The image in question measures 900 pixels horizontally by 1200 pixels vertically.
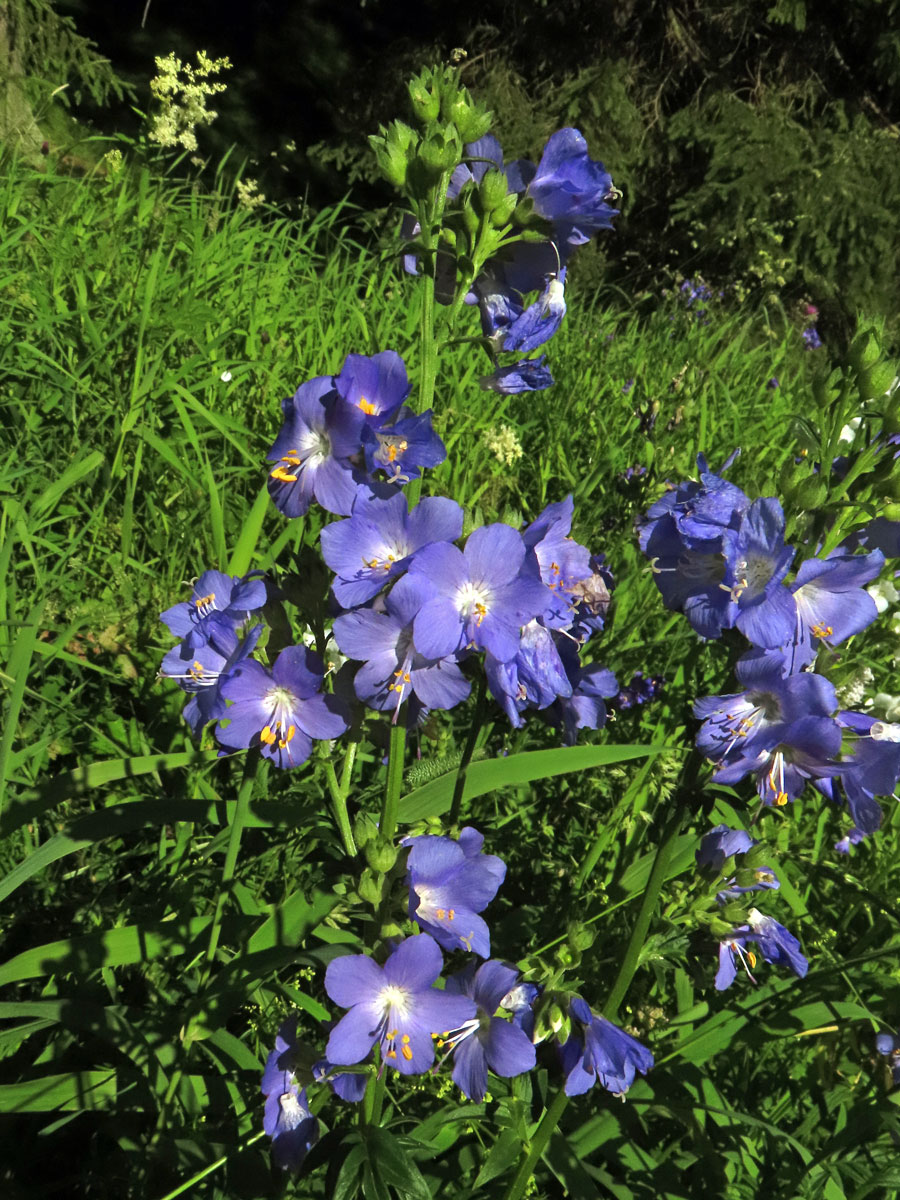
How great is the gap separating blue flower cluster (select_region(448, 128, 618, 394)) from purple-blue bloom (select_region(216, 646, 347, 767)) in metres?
0.52

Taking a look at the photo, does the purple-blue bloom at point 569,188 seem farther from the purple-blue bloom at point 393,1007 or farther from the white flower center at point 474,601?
the purple-blue bloom at point 393,1007

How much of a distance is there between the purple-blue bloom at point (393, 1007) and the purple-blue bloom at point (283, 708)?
0.87 feet

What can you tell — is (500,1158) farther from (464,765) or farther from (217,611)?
(217,611)

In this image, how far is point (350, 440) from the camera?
1078 millimetres

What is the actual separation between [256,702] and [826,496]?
0.77 meters

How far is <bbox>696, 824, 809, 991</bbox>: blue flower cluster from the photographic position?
4.45 ft

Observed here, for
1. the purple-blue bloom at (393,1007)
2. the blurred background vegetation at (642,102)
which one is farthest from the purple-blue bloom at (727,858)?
the blurred background vegetation at (642,102)

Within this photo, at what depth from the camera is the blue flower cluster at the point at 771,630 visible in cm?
112

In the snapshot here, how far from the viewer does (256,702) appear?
116cm

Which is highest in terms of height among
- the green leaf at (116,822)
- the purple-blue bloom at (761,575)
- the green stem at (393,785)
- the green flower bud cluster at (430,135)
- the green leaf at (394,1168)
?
the green flower bud cluster at (430,135)

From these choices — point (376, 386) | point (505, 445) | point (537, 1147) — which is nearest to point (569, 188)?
point (376, 386)

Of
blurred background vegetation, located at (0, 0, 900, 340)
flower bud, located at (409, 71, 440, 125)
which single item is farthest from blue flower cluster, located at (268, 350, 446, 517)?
blurred background vegetation, located at (0, 0, 900, 340)

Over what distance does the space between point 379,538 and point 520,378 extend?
0.39 metres

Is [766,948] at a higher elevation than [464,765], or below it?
below
